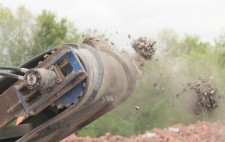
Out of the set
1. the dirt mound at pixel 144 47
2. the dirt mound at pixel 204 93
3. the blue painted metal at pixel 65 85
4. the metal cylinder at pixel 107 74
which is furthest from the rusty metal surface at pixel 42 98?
the dirt mound at pixel 204 93

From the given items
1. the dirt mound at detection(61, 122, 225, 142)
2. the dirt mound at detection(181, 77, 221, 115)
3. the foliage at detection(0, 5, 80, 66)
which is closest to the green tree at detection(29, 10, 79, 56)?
the foliage at detection(0, 5, 80, 66)

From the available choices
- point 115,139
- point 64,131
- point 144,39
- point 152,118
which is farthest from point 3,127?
point 152,118

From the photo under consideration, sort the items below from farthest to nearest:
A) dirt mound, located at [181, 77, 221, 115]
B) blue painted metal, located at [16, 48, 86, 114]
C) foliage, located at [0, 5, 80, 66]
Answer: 1. foliage, located at [0, 5, 80, 66]
2. dirt mound, located at [181, 77, 221, 115]
3. blue painted metal, located at [16, 48, 86, 114]

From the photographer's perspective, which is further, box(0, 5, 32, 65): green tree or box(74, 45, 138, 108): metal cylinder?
box(0, 5, 32, 65): green tree

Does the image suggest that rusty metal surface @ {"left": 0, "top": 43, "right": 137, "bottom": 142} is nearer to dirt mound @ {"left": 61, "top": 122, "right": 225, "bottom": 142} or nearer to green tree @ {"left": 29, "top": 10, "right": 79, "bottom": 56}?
dirt mound @ {"left": 61, "top": 122, "right": 225, "bottom": 142}

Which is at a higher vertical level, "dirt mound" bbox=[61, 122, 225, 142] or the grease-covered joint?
"dirt mound" bbox=[61, 122, 225, 142]

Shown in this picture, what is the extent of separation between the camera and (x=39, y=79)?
4.27 metres

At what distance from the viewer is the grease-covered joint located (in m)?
4.26

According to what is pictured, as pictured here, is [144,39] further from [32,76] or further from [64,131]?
[32,76]

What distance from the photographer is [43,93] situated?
443 cm

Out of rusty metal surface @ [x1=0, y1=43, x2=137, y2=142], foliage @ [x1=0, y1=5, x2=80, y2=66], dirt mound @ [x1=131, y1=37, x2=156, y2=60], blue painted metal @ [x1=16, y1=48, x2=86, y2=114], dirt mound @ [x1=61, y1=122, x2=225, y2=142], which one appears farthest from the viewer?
foliage @ [x1=0, y1=5, x2=80, y2=66]

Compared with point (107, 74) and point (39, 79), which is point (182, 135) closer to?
point (107, 74)

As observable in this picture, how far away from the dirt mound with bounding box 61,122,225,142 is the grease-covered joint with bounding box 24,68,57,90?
4.70m

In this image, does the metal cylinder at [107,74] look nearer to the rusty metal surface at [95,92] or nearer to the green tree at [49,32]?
the rusty metal surface at [95,92]
